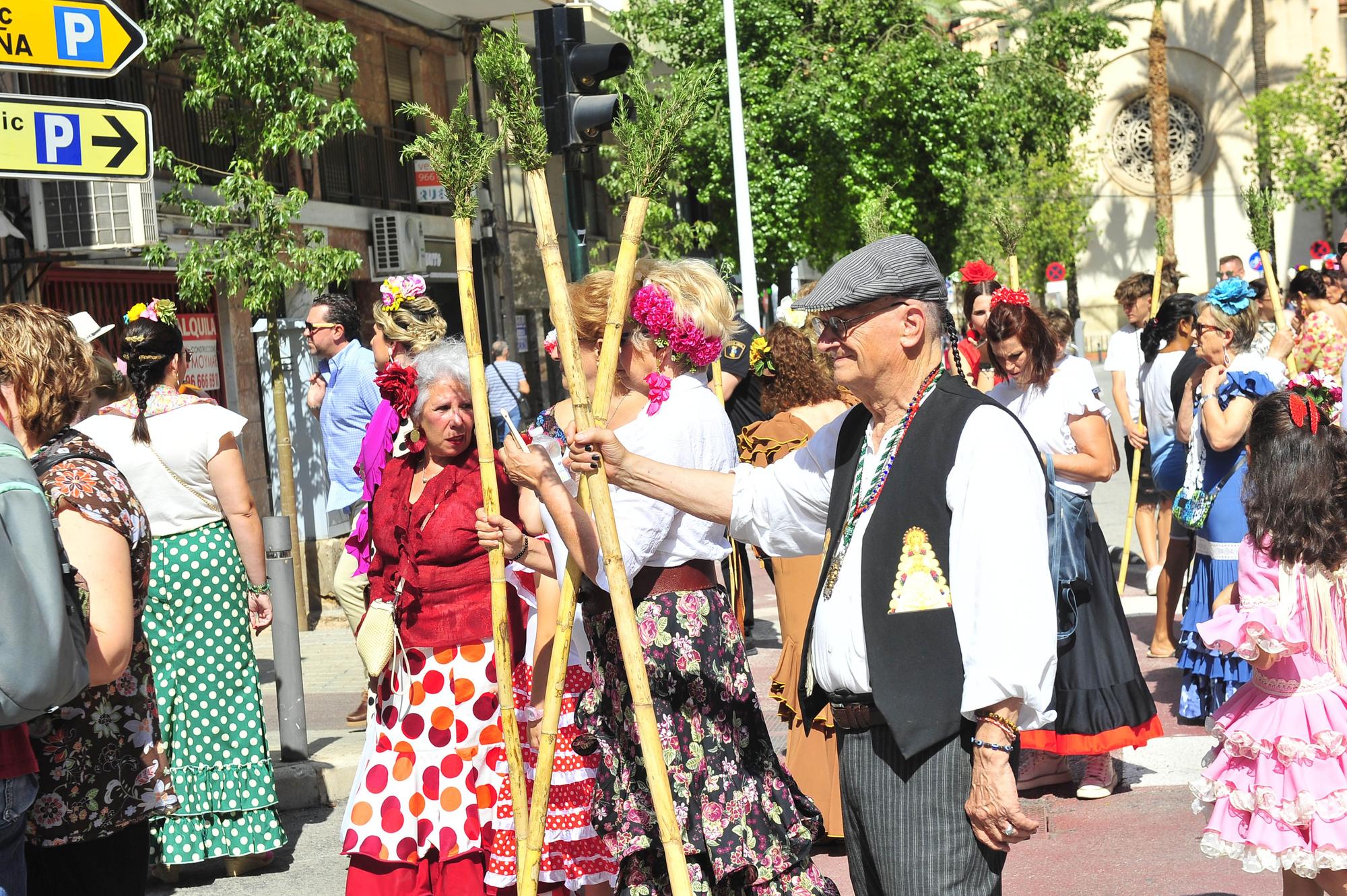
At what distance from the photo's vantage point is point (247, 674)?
5.87 meters

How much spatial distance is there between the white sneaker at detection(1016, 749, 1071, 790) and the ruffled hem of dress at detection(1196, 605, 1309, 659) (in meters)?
2.19

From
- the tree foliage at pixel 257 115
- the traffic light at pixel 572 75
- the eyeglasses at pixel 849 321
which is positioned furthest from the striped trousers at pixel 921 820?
the tree foliage at pixel 257 115

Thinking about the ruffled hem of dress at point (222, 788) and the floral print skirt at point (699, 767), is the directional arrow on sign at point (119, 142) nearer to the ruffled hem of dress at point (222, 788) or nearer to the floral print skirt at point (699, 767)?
the ruffled hem of dress at point (222, 788)

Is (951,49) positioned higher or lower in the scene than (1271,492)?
higher

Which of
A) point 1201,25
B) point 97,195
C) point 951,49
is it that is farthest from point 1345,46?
point 97,195

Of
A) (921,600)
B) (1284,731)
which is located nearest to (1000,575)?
(921,600)

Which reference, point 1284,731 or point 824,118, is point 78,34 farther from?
point 824,118

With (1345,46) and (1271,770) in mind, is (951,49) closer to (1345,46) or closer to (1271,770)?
(1271,770)

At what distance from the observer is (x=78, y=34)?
5.66 metres

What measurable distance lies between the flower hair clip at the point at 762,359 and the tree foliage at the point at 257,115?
3952mm

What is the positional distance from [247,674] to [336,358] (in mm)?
2904

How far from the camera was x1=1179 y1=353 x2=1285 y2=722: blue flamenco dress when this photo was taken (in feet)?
21.8

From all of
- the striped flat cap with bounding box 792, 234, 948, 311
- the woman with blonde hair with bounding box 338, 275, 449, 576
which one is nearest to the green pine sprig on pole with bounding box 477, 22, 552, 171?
the striped flat cap with bounding box 792, 234, 948, 311

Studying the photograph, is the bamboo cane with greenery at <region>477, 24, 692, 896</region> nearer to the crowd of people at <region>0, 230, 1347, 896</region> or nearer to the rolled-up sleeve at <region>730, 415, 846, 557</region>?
the crowd of people at <region>0, 230, 1347, 896</region>
